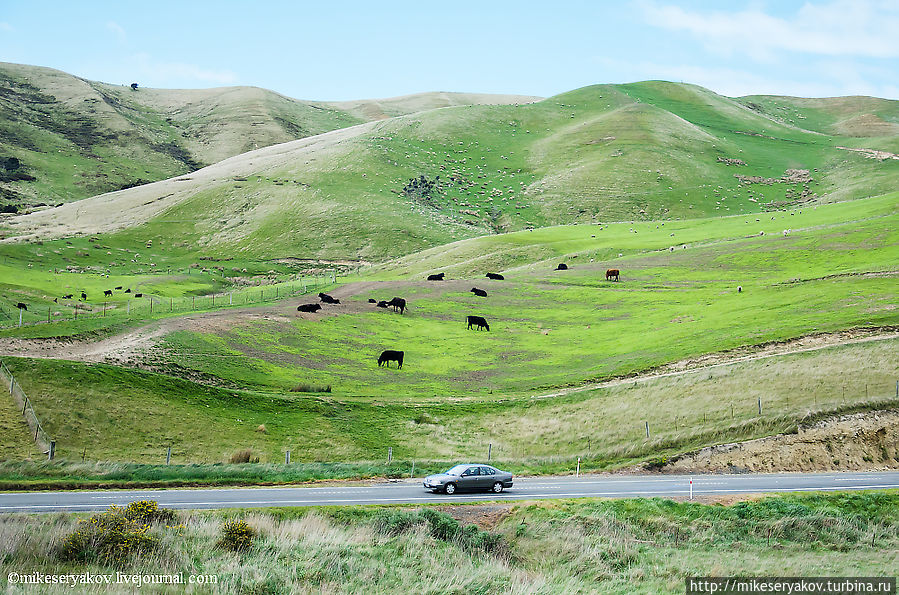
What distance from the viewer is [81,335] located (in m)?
48.5

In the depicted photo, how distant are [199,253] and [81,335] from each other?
93.0m

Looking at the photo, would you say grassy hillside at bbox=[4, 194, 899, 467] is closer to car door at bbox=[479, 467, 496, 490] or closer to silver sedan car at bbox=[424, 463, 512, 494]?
silver sedan car at bbox=[424, 463, 512, 494]

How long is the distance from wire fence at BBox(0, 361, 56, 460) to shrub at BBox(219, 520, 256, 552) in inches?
738

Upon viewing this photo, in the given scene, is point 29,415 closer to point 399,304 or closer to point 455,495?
point 455,495

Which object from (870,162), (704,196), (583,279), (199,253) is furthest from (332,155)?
(870,162)

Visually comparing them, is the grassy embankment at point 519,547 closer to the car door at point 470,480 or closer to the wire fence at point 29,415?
the car door at point 470,480

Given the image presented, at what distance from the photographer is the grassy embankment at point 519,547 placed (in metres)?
Answer: 16.5

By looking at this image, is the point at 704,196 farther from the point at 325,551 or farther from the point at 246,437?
the point at 325,551

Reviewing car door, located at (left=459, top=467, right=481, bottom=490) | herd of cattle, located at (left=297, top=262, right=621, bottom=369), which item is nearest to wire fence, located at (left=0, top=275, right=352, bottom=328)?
herd of cattle, located at (left=297, top=262, right=621, bottom=369)

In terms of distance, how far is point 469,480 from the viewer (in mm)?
28047

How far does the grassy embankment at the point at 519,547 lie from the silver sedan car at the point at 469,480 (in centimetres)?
323

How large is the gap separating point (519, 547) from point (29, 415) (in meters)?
28.1

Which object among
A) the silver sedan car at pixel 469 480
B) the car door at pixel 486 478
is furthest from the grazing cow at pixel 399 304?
the car door at pixel 486 478

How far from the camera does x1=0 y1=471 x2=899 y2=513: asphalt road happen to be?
24.3m
